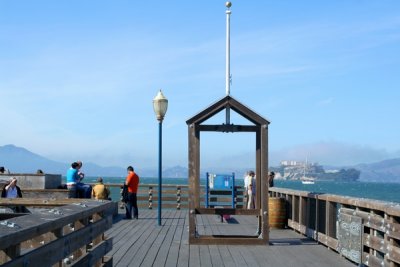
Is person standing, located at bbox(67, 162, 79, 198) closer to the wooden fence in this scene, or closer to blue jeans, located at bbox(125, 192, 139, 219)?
blue jeans, located at bbox(125, 192, 139, 219)

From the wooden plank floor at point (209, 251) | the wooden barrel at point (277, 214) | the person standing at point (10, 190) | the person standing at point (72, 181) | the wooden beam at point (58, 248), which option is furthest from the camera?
the person standing at point (72, 181)

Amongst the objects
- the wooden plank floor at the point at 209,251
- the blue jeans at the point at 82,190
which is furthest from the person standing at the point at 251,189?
the blue jeans at the point at 82,190

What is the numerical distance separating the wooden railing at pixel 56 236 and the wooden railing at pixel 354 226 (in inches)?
143

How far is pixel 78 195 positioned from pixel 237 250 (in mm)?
6804

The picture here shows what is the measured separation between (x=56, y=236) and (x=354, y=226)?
557 centimetres

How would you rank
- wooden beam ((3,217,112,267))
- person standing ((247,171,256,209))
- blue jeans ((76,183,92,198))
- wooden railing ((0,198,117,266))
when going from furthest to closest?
1. person standing ((247,171,256,209))
2. blue jeans ((76,183,92,198))
3. wooden beam ((3,217,112,267))
4. wooden railing ((0,198,117,266))

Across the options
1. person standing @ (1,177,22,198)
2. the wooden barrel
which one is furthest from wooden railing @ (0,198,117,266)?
the wooden barrel

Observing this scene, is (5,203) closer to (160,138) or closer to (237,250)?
(237,250)

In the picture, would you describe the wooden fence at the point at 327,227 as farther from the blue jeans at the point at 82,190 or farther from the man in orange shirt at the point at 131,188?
the blue jeans at the point at 82,190

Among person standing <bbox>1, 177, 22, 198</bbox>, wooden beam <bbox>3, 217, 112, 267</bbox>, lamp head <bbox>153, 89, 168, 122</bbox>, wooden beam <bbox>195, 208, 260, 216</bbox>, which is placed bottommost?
wooden beam <bbox>195, 208, 260, 216</bbox>

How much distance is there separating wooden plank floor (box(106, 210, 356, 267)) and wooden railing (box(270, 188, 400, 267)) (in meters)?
0.25

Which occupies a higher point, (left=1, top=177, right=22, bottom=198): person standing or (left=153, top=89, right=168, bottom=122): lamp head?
(left=153, top=89, right=168, bottom=122): lamp head

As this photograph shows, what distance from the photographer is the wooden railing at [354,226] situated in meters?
8.84

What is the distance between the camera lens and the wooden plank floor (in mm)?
10578
